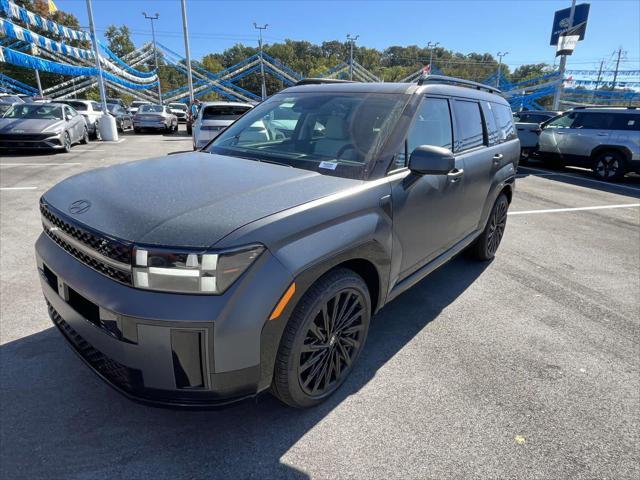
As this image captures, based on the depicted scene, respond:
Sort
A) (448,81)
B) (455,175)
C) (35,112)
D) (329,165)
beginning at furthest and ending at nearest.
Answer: (35,112) → (448,81) → (455,175) → (329,165)

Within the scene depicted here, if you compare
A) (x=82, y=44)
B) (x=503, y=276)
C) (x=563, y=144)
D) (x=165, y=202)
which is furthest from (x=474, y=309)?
(x=82, y=44)

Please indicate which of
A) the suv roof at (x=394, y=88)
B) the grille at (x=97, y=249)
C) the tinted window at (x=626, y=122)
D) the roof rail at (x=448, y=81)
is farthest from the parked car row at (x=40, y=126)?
the tinted window at (x=626, y=122)

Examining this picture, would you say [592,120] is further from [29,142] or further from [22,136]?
[22,136]

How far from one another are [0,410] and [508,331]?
3.53m

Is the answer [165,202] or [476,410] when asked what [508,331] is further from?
[165,202]

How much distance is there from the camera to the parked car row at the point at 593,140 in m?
10.8

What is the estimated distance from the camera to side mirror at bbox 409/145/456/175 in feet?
8.07

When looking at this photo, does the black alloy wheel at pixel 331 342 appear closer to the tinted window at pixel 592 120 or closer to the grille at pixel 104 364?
the grille at pixel 104 364

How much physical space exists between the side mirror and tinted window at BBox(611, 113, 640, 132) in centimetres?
1139

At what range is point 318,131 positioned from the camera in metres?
3.00

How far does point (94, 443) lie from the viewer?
2074 mm

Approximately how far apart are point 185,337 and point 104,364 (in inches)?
22.9

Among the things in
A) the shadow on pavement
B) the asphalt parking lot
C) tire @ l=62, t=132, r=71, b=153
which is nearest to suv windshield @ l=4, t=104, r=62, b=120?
tire @ l=62, t=132, r=71, b=153

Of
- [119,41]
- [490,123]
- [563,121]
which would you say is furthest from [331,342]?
[119,41]
